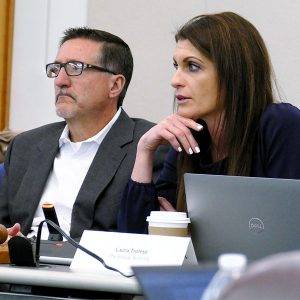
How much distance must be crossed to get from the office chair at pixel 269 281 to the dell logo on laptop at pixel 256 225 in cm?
113

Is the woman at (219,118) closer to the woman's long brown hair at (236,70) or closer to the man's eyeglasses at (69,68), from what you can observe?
the woman's long brown hair at (236,70)

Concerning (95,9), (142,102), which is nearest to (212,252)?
(142,102)

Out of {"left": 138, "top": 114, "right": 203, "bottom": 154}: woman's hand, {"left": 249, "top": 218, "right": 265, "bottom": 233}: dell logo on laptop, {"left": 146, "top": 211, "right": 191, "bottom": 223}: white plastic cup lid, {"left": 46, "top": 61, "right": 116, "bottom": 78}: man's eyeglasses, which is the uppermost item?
{"left": 46, "top": 61, "right": 116, "bottom": 78}: man's eyeglasses

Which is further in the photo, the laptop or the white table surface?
the laptop

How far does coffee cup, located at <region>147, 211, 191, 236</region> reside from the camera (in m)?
2.11

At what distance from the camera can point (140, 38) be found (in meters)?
4.35

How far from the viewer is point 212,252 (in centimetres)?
205

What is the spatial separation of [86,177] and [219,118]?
70 cm

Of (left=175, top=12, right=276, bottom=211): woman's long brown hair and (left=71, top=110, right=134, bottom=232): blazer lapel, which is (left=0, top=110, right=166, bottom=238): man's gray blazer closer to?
(left=71, top=110, right=134, bottom=232): blazer lapel

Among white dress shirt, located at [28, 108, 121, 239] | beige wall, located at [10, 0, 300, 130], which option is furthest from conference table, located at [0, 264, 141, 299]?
beige wall, located at [10, 0, 300, 130]

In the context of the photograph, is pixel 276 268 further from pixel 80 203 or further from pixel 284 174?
pixel 80 203

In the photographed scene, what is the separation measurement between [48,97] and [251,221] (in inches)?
113

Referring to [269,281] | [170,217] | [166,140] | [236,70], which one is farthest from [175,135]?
[269,281]

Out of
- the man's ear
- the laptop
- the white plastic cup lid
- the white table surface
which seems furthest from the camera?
the man's ear
